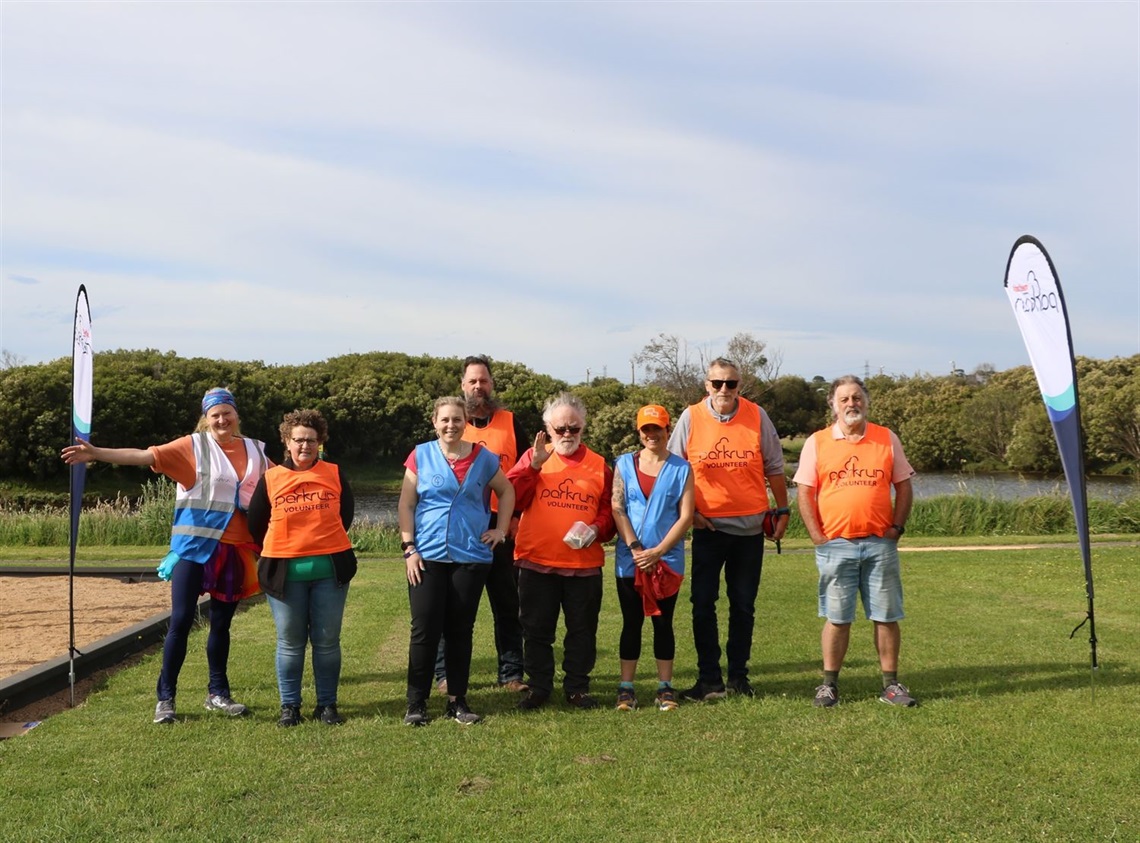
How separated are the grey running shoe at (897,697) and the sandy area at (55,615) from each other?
4.89m

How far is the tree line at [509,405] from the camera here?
40000 millimetres

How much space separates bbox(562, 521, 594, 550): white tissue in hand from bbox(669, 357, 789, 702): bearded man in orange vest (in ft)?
2.07

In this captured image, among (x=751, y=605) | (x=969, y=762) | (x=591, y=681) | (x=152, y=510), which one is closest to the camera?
(x=969, y=762)

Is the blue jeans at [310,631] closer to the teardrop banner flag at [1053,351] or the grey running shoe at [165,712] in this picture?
the grey running shoe at [165,712]

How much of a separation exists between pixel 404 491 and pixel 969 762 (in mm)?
3094

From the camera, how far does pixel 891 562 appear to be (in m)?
5.49

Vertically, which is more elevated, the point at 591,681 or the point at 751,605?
the point at 751,605

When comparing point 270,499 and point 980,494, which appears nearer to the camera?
→ point 270,499

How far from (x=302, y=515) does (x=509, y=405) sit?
3465 centimetres

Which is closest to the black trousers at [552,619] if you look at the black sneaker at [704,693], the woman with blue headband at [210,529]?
the black sneaker at [704,693]

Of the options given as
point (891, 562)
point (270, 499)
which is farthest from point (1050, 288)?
point (270, 499)

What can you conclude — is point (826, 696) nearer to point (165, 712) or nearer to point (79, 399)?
point (165, 712)

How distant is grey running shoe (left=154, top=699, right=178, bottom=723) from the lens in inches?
210

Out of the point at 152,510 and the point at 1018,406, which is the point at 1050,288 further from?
the point at 1018,406
